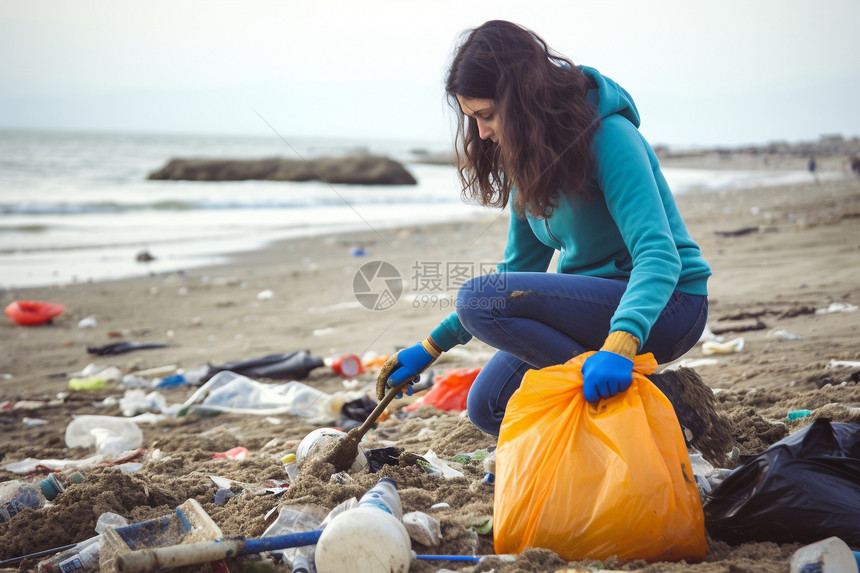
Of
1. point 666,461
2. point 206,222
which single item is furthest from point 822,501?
point 206,222

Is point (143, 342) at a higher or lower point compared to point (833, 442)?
lower

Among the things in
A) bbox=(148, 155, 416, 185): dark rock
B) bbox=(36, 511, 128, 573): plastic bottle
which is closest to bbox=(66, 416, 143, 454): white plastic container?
bbox=(36, 511, 128, 573): plastic bottle

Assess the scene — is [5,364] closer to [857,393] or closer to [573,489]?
[573,489]

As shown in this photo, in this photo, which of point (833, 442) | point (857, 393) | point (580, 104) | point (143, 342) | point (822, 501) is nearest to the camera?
point (822, 501)

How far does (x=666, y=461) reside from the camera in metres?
1.50

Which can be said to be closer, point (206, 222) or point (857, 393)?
point (857, 393)

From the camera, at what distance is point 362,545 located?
4.62 ft

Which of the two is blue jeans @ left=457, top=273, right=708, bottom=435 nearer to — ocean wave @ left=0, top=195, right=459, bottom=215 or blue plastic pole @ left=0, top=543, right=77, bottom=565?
blue plastic pole @ left=0, top=543, right=77, bottom=565

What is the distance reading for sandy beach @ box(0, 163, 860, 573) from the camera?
187cm

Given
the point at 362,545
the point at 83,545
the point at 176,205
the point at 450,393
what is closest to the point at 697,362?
the point at 450,393

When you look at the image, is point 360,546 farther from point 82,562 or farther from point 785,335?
point 785,335

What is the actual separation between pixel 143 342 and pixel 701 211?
348 inches

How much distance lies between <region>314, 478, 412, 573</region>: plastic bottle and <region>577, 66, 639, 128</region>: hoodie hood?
121 centimetres

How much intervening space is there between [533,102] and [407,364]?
2.99 ft
